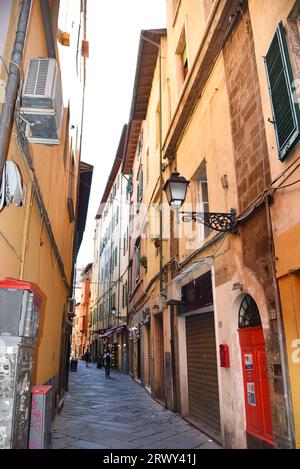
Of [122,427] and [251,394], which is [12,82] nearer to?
[251,394]

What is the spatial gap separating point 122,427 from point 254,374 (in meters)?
4.34

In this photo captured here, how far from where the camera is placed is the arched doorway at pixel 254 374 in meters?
5.53

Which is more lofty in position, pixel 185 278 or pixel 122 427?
pixel 185 278

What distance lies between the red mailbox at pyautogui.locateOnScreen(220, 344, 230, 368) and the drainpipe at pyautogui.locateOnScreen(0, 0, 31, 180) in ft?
16.6

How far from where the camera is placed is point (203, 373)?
28.8ft

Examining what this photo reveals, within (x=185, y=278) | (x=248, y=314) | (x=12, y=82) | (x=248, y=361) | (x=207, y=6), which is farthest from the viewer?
(x=185, y=278)

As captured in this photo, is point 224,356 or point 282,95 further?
point 224,356

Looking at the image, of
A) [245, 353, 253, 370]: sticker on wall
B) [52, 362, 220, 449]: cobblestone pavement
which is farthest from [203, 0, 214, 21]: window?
[52, 362, 220, 449]: cobblestone pavement

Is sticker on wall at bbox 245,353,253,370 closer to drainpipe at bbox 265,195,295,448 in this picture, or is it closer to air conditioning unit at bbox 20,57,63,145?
drainpipe at bbox 265,195,295,448

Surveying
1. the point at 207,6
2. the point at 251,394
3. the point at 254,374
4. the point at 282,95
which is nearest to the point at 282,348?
the point at 254,374

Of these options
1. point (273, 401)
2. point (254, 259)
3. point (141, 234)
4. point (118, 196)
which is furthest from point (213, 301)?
point (118, 196)

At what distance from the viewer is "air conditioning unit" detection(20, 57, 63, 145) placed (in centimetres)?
404
